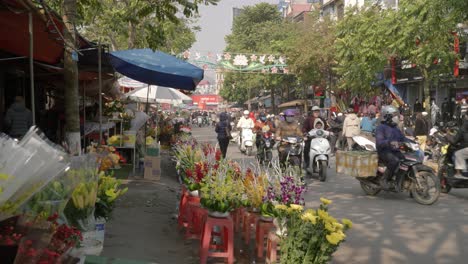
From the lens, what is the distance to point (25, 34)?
23.4 feet

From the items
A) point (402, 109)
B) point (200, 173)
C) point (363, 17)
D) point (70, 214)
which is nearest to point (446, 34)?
point (363, 17)

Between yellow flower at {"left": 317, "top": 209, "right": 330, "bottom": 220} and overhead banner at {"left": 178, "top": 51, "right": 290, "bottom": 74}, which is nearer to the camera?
yellow flower at {"left": 317, "top": 209, "right": 330, "bottom": 220}

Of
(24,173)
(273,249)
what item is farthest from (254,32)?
(24,173)

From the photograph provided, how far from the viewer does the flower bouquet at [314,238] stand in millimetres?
3992

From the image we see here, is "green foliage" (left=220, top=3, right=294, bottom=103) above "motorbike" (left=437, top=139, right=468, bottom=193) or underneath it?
above

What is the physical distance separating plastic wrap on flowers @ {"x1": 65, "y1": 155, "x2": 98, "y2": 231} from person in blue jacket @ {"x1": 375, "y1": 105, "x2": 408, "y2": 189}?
628 centimetres

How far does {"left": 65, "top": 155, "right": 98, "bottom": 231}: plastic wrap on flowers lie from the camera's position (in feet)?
13.0

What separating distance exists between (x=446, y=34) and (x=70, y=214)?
55.4 feet

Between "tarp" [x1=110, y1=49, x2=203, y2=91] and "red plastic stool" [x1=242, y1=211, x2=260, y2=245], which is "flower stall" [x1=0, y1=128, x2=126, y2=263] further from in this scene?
"tarp" [x1=110, y1=49, x2=203, y2=91]

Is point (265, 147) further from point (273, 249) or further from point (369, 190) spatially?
point (273, 249)

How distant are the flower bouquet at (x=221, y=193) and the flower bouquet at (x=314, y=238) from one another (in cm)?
110

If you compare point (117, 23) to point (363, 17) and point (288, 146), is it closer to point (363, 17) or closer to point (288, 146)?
point (288, 146)

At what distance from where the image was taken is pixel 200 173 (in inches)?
245

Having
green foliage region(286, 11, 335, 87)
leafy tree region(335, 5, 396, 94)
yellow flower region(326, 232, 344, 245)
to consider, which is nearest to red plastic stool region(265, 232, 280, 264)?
yellow flower region(326, 232, 344, 245)
